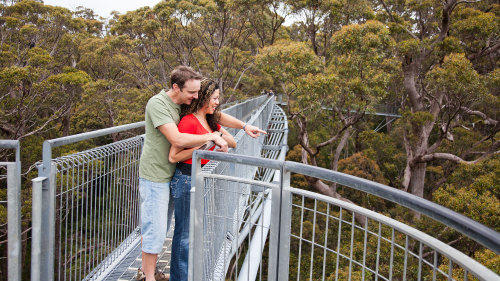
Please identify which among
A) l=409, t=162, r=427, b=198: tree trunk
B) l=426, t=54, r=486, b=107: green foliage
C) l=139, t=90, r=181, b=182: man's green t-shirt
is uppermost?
l=426, t=54, r=486, b=107: green foliage

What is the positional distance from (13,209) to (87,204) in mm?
684

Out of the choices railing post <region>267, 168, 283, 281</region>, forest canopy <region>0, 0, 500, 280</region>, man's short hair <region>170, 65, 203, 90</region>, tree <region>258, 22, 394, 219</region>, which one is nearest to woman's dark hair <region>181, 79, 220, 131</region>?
man's short hair <region>170, 65, 203, 90</region>

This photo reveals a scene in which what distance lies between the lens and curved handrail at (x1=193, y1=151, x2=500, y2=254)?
0.94m

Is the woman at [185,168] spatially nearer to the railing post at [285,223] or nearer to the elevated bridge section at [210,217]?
the elevated bridge section at [210,217]

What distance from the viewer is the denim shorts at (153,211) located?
240 centimetres

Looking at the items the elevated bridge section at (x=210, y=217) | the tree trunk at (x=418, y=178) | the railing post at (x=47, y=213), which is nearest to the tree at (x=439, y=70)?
the tree trunk at (x=418, y=178)

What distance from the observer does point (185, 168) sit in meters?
2.40

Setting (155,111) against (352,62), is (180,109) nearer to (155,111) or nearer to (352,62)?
(155,111)

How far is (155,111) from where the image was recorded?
7.50 feet

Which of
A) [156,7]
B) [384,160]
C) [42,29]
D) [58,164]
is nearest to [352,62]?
[156,7]

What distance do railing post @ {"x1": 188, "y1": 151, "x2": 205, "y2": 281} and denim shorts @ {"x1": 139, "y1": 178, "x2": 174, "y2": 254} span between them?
53 centimetres

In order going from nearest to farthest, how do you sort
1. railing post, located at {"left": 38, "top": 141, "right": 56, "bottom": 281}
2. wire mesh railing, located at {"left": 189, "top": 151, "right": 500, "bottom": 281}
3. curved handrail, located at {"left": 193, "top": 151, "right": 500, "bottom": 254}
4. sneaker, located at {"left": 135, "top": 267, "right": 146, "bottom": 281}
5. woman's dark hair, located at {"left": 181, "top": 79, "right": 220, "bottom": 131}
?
1. curved handrail, located at {"left": 193, "top": 151, "right": 500, "bottom": 254}
2. wire mesh railing, located at {"left": 189, "top": 151, "right": 500, "bottom": 281}
3. railing post, located at {"left": 38, "top": 141, "right": 56, "bottom": 281}
4. woman's dark hair, located at {"left": 181, "top": 79, "right": 220, "bottom": 131}
5. sneaker, located at {"left": 135, "top": 267, "right": 146, "bottom": 281}

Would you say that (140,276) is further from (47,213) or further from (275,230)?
(275,230)

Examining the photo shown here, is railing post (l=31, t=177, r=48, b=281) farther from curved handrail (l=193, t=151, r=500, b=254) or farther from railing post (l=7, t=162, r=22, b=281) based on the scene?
curved handrail (l=193, t=151, r=500, b=254)
